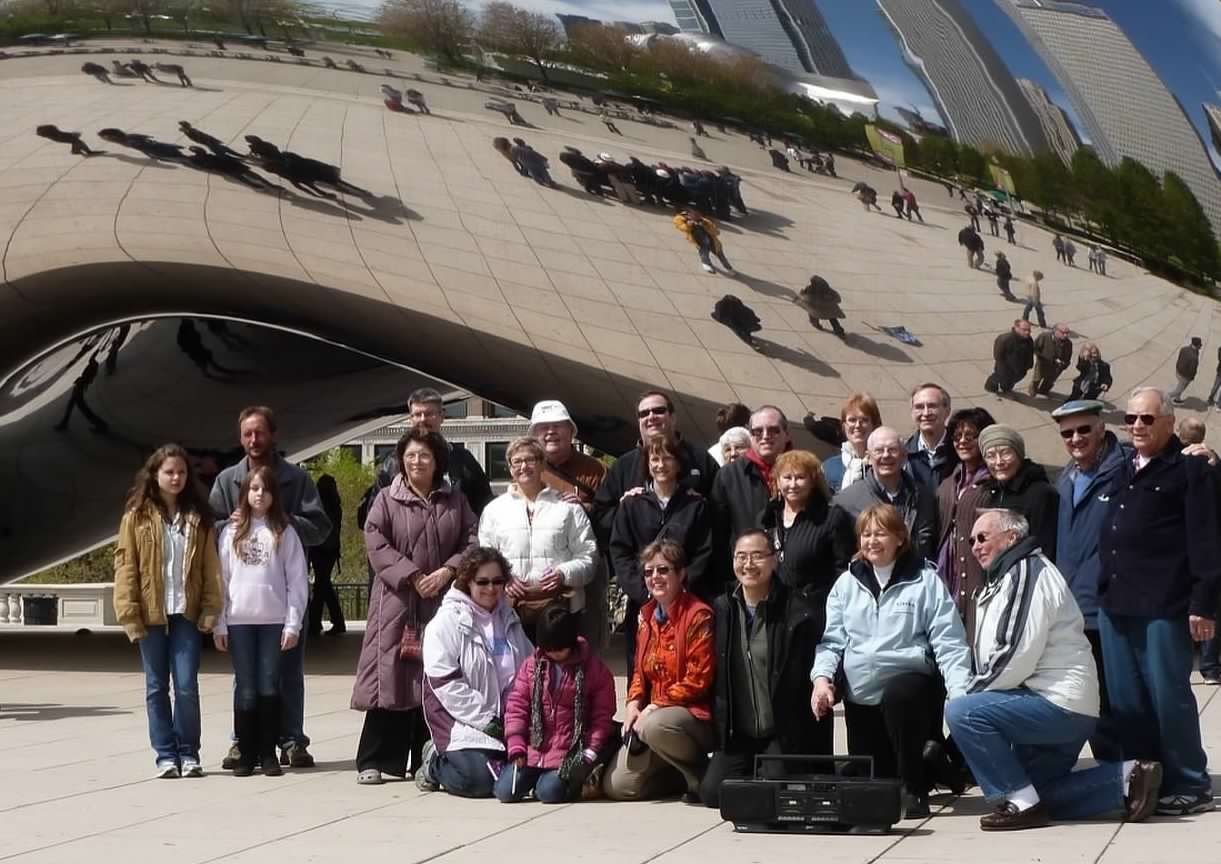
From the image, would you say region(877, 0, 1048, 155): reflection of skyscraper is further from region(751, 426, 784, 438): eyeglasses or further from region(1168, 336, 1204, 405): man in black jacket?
region(751, 426, 784, 438): eyeglasses

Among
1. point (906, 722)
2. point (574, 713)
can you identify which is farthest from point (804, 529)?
point (574, 713)

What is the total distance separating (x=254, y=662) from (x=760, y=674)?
222 centimetres

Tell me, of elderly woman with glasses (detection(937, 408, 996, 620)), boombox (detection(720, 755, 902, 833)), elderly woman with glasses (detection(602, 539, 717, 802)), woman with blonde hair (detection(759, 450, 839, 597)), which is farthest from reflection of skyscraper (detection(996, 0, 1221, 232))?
boombox (detection(720, 755, 902, 833))

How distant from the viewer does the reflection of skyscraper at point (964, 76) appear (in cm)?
980

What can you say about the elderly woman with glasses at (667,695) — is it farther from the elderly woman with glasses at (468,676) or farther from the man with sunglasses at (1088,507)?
the man with sunglasses at (1088,507)

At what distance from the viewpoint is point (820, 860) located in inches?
212

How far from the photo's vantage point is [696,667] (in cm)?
667

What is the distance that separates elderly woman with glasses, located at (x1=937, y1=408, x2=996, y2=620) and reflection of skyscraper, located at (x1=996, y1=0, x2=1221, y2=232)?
120 inches

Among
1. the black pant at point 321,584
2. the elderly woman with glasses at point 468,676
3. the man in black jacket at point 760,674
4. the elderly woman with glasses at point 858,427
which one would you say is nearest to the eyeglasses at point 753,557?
the man in black jacket at point 760,674

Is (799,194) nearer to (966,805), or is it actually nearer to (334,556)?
(966,805)

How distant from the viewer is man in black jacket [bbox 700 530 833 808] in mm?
6480

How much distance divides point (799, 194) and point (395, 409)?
5997 millimetres

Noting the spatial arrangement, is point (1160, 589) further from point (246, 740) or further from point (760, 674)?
point (246, 740)

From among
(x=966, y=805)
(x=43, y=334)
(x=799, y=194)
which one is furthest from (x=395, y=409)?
(x=966, y=805)
